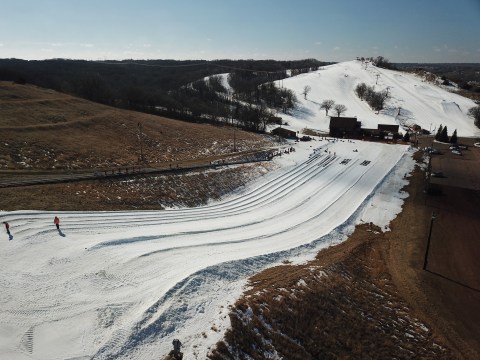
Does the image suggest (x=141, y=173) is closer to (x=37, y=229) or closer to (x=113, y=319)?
(x=37, y=229)

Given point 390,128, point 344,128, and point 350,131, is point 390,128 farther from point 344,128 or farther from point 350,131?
point 344,128

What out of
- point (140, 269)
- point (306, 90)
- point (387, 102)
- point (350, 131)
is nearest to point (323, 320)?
point (140, 269)

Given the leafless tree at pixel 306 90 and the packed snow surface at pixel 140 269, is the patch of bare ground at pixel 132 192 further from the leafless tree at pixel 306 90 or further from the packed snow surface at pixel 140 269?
the leafless tree at pixel 306 90

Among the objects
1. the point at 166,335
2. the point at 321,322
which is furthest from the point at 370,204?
the point at 166,335

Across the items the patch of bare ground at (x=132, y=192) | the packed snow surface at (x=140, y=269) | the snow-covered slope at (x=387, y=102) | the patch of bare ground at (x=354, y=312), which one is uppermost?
the snow-covered slope at (x=387, y=102)

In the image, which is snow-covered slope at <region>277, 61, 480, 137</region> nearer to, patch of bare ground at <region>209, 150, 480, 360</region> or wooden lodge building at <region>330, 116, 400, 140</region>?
wooden lodge building at <region>330, 116, 400, 140</region>

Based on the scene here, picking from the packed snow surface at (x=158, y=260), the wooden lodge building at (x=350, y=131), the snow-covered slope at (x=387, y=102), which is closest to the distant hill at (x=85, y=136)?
the packed snow surface at (x=158, y=260)

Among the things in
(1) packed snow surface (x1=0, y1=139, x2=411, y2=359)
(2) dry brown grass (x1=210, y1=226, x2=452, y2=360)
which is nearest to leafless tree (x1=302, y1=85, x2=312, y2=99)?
(1) packed snow surface (x1=0, y1=139, x2=411, y2=359)
